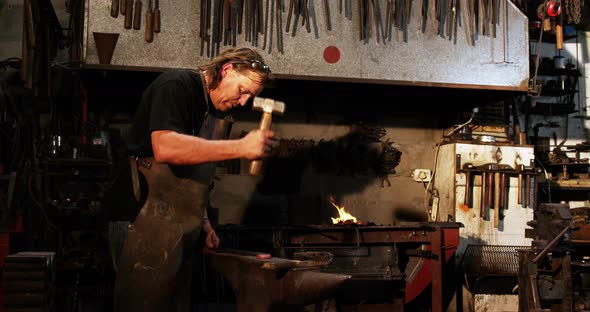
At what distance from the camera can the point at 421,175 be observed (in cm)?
675

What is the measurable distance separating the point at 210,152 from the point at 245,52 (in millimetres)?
604

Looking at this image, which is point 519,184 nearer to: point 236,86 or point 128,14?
point 128,14

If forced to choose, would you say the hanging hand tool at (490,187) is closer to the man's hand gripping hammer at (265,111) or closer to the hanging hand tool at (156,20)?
the hanging hand tool at (156,20)

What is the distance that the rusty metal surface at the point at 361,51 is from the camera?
5426mm

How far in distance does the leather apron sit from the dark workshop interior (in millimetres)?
1460

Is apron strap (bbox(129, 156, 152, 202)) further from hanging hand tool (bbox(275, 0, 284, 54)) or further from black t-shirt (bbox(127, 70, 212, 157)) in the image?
hanging hand tool (bbox(275, 0, 284, 54))

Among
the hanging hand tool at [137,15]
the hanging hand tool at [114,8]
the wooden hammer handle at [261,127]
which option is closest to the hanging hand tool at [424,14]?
the hanging hand tool at [137,15]

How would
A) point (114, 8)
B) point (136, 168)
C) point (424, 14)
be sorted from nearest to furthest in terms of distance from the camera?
1. point (136, 168)
2. point (114, 8)
3. point (424, 14)

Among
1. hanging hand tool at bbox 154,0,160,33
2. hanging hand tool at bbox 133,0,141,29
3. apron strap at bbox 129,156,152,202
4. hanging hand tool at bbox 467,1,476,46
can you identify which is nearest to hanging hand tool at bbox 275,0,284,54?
hanging hand tool at bbox 154,0,160,33

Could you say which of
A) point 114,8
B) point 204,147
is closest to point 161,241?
point 204,147

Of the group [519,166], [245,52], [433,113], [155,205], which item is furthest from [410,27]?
[155,205]

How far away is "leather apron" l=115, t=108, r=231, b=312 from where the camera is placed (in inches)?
111

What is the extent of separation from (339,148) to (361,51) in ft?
3.89

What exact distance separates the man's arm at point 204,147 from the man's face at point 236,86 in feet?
1.32
